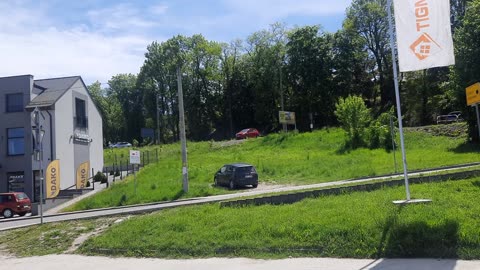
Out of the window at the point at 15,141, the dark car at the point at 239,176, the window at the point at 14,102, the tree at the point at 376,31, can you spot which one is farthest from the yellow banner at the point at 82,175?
the tree at the point at 376,31

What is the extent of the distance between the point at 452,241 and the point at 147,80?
8880 centimetres

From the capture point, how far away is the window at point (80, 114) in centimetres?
4403

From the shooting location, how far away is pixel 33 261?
43.6ft

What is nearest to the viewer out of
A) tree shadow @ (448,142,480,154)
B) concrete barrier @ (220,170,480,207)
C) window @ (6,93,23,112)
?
concrete barrier @ (220,170,480,207)

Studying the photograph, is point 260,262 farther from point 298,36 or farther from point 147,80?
point 147,80

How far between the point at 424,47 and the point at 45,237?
12.9m

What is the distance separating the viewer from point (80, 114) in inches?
1761

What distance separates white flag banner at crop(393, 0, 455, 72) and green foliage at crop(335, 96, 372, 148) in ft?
103

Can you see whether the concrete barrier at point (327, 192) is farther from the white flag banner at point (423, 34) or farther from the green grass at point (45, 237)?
→ the white flag banner at point (423, 34)

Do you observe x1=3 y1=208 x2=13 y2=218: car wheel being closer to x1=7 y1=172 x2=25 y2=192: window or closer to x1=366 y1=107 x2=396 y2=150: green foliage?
x1=7 y1=172 x2=25 y2=192: window

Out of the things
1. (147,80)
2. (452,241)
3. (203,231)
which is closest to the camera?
(452,241)

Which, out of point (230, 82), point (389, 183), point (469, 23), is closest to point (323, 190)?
point (389, 183)

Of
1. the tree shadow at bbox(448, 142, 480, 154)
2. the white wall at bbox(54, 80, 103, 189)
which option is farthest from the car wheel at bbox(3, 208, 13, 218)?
the tree shadow at bbox(448, 142, 480, 154)

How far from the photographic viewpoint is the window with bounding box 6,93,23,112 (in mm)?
40825
